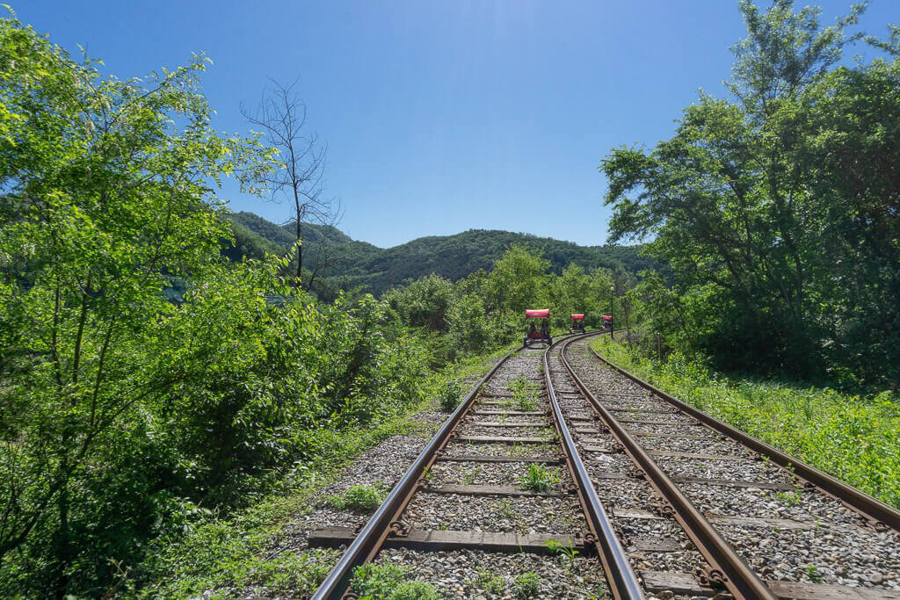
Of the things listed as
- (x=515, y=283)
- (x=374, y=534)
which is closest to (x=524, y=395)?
(x=374, y=534)

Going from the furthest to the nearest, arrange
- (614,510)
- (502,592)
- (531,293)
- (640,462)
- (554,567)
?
(531,293) → (640,462) → (614,510) → (554,567) → (502,592)

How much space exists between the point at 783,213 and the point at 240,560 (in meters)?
17.7

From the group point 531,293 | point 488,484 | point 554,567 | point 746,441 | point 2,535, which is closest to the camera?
point 554,567

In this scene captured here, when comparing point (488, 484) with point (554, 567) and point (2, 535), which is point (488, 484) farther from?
point (2, 535)

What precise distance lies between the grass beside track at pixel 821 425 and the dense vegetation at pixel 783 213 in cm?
267

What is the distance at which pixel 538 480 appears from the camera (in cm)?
437

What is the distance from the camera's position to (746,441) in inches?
228

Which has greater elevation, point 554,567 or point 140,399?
point 140,399

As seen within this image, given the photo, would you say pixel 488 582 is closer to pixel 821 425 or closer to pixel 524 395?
pixel 821 425

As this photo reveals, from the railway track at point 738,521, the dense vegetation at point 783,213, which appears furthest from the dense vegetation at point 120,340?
the dense vegetation at point 783,213

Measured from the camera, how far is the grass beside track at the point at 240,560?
9.56 feet

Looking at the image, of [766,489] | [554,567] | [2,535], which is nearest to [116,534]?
[2,535]

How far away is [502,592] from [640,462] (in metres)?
2.95

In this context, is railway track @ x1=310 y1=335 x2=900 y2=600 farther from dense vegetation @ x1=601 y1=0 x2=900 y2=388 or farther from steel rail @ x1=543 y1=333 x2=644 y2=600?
dense vegetation @ x1=601 y1=0 x2=900 y2=388
